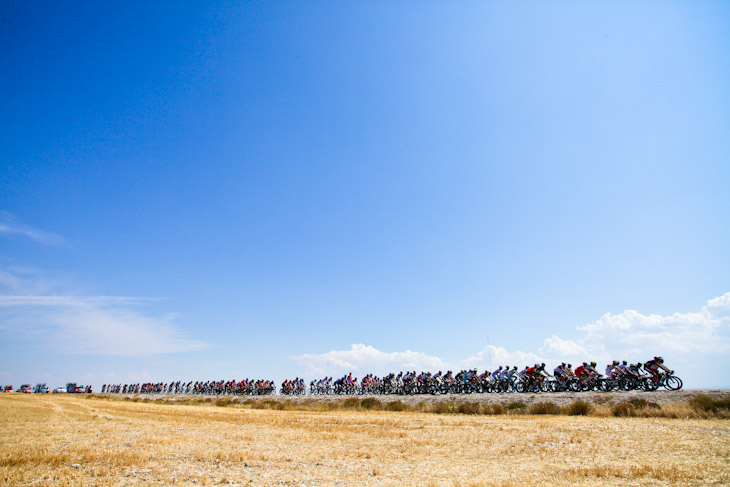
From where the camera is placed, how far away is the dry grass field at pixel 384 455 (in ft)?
27.7

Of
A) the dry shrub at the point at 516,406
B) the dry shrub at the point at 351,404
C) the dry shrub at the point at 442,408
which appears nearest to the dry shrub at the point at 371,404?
the dry shrub at the point at 351,404

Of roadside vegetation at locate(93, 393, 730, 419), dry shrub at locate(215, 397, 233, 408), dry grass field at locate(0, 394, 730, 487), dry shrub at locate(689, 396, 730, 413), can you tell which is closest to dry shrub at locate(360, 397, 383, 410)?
roadside vegetation at locate(93, 393, 730, 419)

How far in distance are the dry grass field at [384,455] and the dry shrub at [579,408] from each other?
3.27 meters

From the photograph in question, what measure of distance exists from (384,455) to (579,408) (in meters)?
14.6

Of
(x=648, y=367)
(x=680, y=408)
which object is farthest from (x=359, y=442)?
(x=648, y=367)

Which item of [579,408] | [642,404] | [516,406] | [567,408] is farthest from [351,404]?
[642,404]

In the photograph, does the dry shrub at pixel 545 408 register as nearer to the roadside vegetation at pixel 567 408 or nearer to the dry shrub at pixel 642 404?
the roadside vegetation at pixel 567 408

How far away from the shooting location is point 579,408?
20.5 metres

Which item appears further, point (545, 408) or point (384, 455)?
point (545, 408)

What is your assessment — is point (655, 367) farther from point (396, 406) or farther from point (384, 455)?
point (384, 455)

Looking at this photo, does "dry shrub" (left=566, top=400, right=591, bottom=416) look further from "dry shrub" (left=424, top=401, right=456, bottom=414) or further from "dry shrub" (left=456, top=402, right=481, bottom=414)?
"dry shrub" (left=424, top=401, right=456, bottom=414)

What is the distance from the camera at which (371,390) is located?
46.7 metres

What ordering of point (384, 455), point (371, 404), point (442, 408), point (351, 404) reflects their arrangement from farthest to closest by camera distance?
1. point (351, 404)
2. point (371, 404)
3. point (442, 408)
4. point (384, 455)

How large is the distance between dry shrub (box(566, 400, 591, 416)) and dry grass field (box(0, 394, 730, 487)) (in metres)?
3.27
